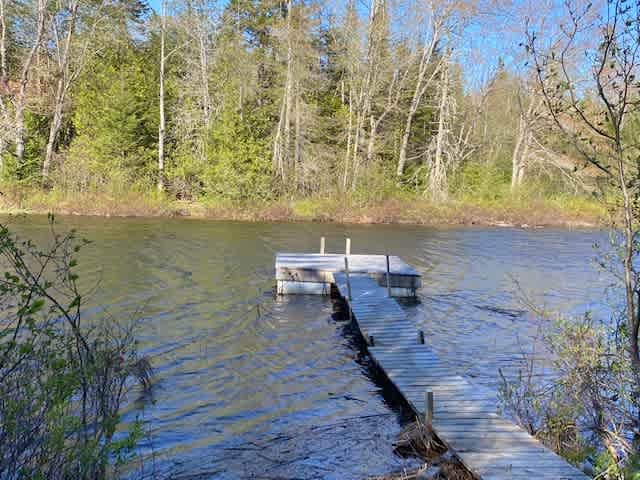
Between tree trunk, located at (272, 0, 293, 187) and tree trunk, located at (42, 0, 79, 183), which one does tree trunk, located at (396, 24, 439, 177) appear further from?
tree trunk, located at (42, 0, 79, 183)

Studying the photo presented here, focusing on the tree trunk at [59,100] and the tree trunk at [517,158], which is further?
the tree trunk at [517,158]

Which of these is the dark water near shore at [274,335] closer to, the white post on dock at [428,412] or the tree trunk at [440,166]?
the white post on dock at [428,412]

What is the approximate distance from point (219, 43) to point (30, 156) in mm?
12826

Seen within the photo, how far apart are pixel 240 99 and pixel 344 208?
922 cm

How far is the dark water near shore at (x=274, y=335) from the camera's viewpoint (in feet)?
22.0

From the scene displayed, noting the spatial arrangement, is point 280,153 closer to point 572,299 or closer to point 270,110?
point 270,110

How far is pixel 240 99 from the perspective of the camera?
3512 centimetres

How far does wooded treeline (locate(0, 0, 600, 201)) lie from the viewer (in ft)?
108

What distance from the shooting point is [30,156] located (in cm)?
3259

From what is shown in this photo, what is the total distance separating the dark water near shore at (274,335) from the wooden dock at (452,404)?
1.46ft

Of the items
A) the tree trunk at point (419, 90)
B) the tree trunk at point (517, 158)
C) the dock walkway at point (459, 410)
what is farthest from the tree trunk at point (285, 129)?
the dock walkway at point (459, 410)

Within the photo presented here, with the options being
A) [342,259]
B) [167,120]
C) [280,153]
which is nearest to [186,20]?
[167,120]

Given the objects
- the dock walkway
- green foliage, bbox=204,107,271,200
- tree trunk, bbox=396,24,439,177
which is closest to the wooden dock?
the dock walkway

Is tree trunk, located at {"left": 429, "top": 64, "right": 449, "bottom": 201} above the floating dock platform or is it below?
above
